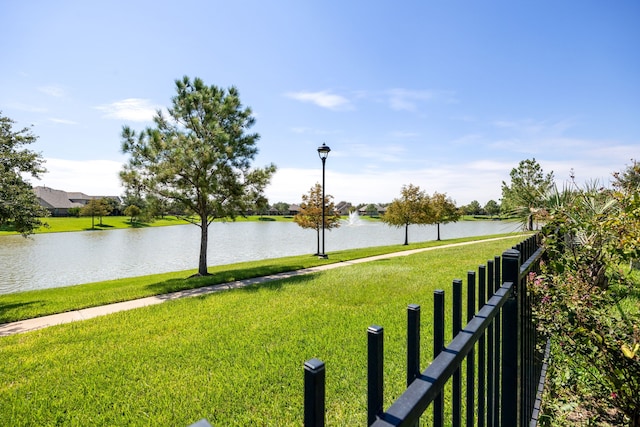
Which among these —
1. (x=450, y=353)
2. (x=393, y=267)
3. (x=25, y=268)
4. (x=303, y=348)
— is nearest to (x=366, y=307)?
(x=303, y=348)

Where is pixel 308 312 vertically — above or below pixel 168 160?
below

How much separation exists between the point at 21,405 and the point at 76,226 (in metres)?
66.7

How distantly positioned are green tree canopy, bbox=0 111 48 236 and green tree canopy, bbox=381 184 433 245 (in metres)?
29.3

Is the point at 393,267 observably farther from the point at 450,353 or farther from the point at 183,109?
the point at 450,353

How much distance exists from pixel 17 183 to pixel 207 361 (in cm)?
1152

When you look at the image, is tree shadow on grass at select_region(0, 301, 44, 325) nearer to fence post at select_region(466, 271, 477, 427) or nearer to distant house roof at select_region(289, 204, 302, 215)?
fence post at select_region(466, 271, 477, 427)

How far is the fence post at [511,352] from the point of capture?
2.01 m

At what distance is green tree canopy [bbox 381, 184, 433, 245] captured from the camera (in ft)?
115

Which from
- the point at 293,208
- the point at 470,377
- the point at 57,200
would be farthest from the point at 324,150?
the point at 293,208

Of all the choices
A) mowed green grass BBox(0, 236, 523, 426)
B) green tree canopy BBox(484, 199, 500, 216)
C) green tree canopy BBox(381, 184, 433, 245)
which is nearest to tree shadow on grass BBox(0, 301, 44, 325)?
mowed green grass BBox(0, 236, 523, 426)

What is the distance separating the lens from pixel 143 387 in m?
4.35

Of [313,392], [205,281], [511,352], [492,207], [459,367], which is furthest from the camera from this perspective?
[492,207]

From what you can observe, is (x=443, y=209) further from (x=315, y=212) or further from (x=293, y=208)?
(x=293, y=208)

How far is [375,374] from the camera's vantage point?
94 cm
